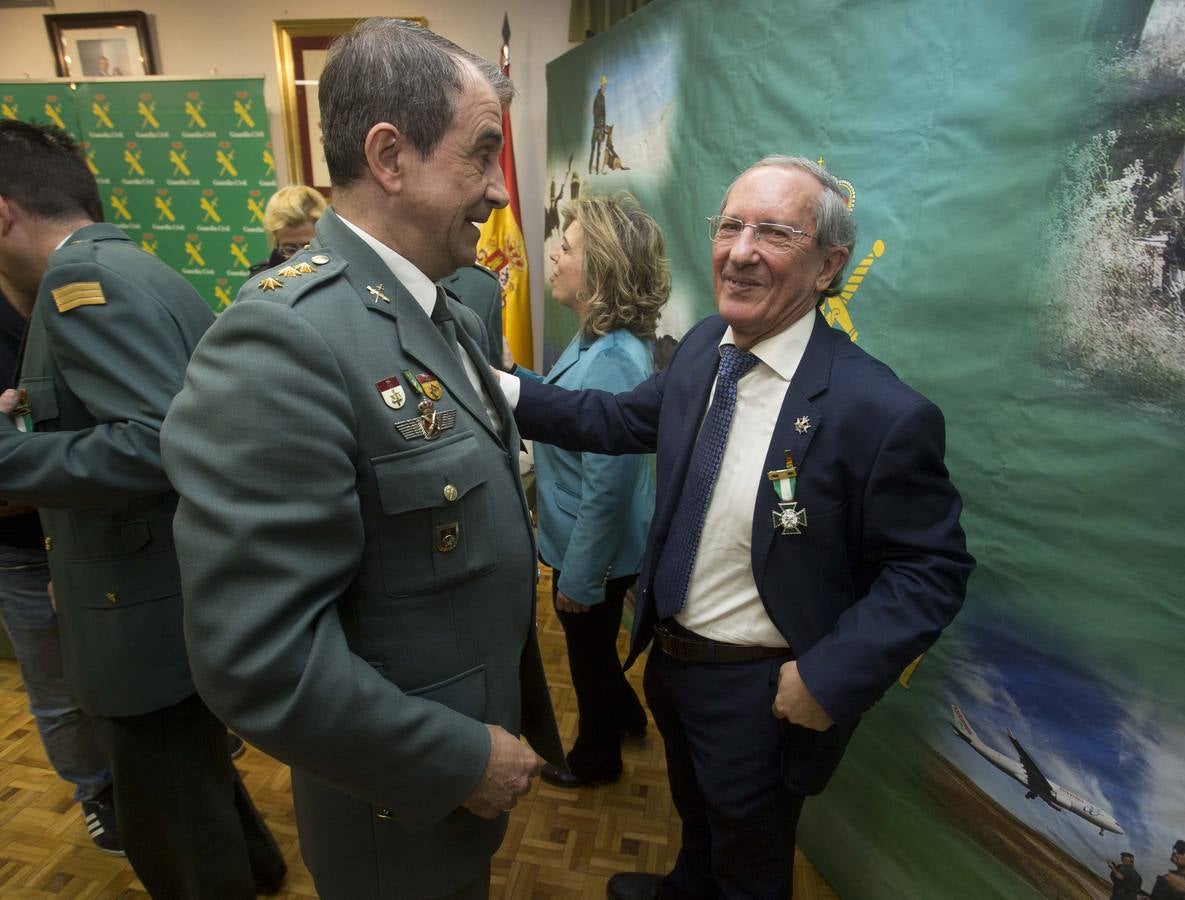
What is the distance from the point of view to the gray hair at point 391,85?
82cm

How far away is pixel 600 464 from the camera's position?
5.60 ft

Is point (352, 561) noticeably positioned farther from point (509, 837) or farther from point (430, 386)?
point (509, 837)

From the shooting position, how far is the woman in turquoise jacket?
1.75 m

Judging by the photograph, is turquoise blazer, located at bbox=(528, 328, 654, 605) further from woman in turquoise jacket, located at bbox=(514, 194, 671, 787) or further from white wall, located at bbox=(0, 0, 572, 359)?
white wall, located at bbox=(0, 0, 572, 359)

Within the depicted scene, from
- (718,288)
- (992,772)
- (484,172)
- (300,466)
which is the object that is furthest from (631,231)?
(992,772)

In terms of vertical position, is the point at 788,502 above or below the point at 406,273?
below

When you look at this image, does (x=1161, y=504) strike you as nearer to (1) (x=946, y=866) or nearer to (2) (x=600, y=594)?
(1) (x=946, y=866)

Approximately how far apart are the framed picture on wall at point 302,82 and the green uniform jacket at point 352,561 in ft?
13.9

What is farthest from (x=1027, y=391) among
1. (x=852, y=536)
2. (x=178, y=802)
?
(x=178, y=802)

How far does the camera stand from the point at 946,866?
1464 mm

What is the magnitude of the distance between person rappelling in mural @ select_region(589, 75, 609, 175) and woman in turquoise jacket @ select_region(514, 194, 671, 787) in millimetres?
1587

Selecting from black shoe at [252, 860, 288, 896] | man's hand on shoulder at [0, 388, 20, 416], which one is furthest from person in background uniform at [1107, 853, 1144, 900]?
man's hand on shoulder at [0, 388, 20, 416]

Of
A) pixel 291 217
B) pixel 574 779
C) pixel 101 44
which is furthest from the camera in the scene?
pixel 101 44

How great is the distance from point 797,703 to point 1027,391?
73cm
